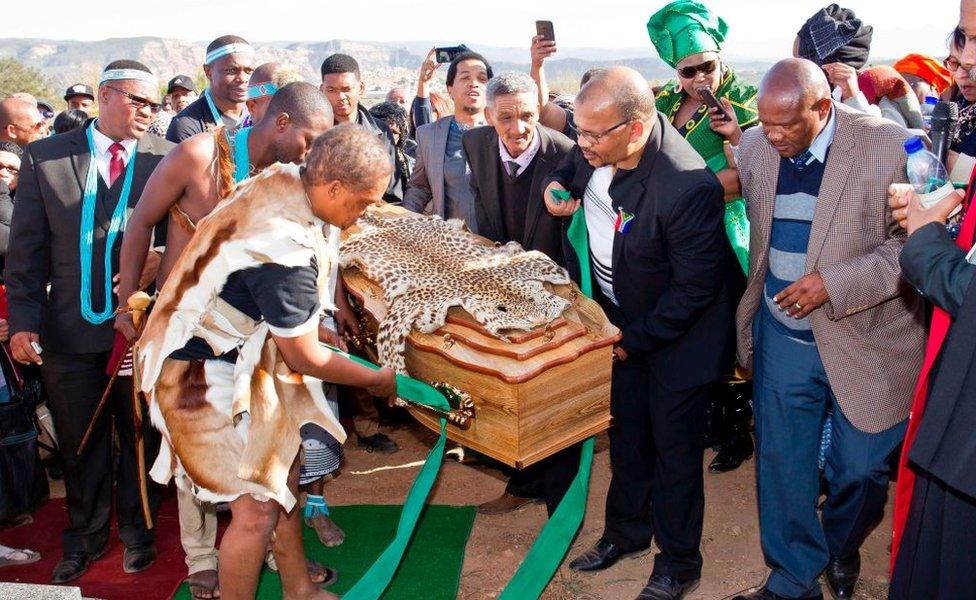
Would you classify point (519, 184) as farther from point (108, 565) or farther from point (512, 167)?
point (108, 565)

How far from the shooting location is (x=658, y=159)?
11.1 feet

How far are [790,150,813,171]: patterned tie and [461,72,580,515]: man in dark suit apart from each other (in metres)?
1.10

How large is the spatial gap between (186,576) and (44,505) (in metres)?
1.30

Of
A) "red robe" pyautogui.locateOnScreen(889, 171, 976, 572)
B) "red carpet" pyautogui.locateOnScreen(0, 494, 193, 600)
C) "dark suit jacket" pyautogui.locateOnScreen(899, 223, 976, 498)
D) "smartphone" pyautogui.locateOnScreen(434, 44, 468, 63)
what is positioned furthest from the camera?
"smartphone" pyautogui.locateOnScreen(434, 44, 468, 63)

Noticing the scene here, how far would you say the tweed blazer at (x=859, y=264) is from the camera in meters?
3.16

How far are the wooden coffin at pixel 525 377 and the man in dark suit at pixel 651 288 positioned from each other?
210mm

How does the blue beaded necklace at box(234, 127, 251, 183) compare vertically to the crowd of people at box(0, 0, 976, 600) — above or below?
above

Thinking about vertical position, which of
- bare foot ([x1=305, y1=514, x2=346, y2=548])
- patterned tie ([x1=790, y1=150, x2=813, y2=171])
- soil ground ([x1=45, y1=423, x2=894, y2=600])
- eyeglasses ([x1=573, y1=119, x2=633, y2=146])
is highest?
eyeglasses ([x1=573, y1=119, x2=633, y2=146])

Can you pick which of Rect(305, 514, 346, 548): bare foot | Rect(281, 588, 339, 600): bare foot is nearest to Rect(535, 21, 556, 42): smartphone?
Rect(305, 514, 346, 548): bare foot

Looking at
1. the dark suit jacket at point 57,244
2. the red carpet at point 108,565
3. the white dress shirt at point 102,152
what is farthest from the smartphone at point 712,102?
the red carpet at point 108,565

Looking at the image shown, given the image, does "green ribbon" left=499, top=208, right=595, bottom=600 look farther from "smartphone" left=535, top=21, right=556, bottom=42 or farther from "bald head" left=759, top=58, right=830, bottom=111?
"smartphone" left=535, top=21, right=556, bottom=42

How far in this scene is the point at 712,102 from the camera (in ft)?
13.8

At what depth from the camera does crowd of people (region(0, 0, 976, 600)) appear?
2785 millimetres

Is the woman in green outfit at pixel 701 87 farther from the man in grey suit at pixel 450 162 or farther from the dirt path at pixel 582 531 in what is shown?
the man in grey suit at pixel 450 162
